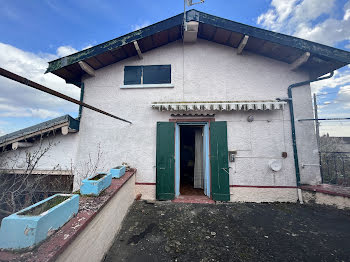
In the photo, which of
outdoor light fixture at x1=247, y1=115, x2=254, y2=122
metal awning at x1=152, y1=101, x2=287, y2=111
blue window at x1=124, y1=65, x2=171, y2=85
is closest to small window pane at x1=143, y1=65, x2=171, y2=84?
blue window at x1=124, y1=65, x2=171, y2=85

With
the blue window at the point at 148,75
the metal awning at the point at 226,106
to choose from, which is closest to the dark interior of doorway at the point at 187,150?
the blue window at the point at 148,75

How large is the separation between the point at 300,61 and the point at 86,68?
7611 mm

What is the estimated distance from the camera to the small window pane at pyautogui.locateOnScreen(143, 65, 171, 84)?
5.32m

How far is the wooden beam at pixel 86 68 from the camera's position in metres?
4.83

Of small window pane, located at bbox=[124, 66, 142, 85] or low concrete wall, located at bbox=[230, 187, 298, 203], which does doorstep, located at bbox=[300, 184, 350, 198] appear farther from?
small window pane, located at bbox=[124, 66, 142, 85]

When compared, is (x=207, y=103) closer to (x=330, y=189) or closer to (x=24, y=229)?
(x=24, y=229)

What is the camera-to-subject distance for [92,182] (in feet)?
9.08

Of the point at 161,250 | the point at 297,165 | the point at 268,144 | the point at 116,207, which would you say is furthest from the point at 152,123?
the point at 297,165

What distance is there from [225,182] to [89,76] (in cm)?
661

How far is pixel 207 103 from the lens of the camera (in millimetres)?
4609

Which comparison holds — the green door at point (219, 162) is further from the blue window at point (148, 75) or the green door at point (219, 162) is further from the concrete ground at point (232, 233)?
the blue window at point (148, 75)

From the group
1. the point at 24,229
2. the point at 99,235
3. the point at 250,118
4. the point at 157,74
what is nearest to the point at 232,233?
the point at 99,235

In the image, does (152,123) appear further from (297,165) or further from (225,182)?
(297,165)

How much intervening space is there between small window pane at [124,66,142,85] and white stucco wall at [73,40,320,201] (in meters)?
0.18
